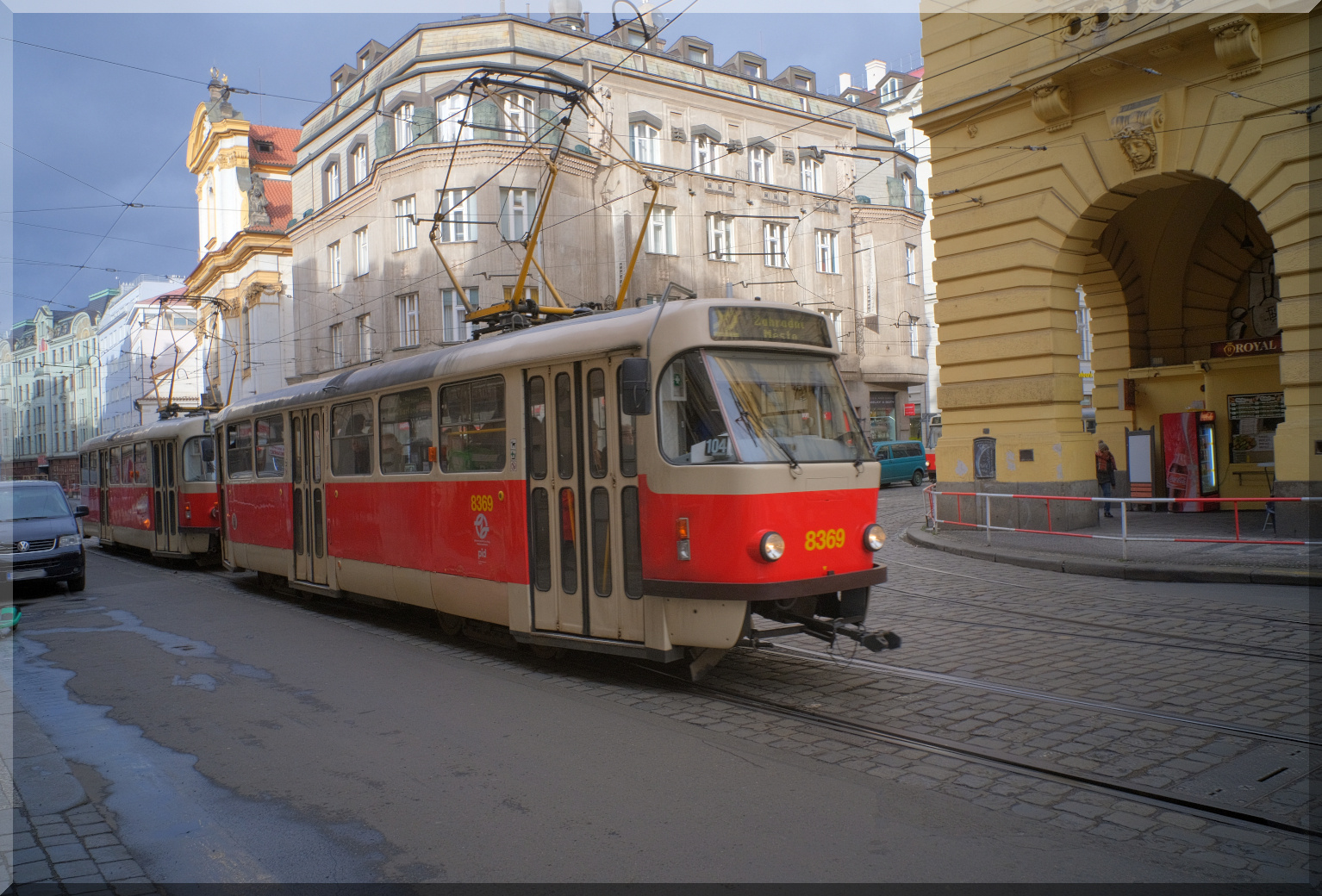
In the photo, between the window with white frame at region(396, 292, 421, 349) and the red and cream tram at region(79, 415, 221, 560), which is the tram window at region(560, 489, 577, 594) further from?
the window with white frame at region(396, 292, 421, 349)

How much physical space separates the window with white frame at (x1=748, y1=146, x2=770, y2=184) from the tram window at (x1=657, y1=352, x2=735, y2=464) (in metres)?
35.2

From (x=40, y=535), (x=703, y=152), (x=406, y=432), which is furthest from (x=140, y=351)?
(x=406, y=432)

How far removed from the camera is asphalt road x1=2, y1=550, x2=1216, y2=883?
4395mm

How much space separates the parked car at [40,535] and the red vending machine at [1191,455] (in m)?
19.6

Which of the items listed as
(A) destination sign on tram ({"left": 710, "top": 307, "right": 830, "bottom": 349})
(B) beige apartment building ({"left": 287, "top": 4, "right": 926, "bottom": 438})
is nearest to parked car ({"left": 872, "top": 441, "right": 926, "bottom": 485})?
(B) beige apartment building ({"left": 287, "top": 4, "right": 926, "bottom": 438})

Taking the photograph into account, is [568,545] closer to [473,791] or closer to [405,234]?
[473,791]

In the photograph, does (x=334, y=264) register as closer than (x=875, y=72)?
Yes

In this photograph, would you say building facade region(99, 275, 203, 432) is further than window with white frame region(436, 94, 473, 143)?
Yes

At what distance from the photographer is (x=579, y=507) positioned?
26.0 ft

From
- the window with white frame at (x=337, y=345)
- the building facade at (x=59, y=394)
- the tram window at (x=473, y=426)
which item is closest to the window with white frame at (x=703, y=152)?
the window with white frame at (x=337, y=345)

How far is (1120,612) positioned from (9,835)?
9657 mm

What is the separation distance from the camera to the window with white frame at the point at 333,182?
4019 centimetres

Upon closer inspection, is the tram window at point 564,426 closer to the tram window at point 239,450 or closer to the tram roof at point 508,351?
the tram roof at point 508,351

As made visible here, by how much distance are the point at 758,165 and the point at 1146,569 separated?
1233 inches
